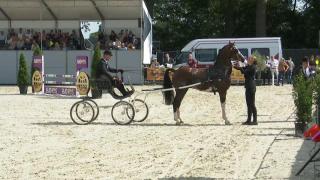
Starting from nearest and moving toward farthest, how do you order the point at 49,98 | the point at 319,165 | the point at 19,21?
the point at 319,165
the point at 49,98
the point at 19,21

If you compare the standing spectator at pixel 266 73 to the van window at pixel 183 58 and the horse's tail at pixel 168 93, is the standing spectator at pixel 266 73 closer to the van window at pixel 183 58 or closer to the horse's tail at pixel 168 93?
the van window at pixel 183 58

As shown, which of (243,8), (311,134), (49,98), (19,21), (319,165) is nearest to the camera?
(311,134)

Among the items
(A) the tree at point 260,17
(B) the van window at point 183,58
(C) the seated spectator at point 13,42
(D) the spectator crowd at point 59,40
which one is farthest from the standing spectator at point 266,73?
(C) the seated spectator at point 13,42

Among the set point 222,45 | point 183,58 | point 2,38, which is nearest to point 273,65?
point 222,45

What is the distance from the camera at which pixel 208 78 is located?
16703 millimetres

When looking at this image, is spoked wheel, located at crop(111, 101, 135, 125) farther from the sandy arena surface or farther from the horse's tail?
the horse's tail

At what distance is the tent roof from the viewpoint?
37.6m

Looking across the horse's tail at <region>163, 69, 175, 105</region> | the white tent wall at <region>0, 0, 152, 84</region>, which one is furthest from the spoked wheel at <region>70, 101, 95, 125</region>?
the white tent wall at <region>0, 0, 152, 84</region>

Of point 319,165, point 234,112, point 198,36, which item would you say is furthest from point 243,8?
point 319,165

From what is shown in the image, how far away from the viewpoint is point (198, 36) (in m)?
57.2

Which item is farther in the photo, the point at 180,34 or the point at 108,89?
the point at 180,34

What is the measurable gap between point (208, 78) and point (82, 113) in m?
3.30

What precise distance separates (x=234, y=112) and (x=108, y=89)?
16.8ft

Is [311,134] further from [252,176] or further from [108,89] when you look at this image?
[108,89]
